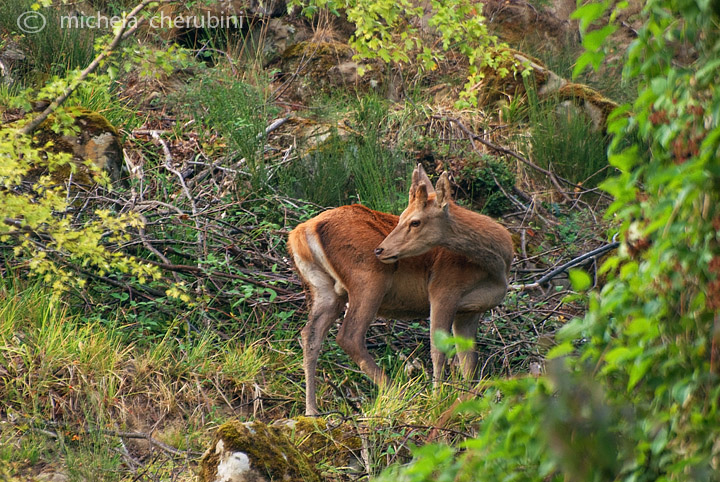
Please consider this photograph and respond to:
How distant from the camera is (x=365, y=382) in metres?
6.63

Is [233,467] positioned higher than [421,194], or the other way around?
[421,194]

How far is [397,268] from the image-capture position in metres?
6.49

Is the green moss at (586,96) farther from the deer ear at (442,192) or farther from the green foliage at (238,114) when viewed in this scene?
the deer ear at (442,192)

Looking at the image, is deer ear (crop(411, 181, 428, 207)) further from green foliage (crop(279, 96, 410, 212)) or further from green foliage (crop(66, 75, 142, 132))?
green foliage (crop(66, 75, 142, 132))

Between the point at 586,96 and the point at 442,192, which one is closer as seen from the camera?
the point at 442,192

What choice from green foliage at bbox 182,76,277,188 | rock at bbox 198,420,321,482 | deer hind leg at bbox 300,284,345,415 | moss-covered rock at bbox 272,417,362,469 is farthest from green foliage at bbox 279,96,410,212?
rock at bbox 198,420,321,482

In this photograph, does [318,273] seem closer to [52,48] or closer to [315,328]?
[315,328]

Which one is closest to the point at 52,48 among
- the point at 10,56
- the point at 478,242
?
the point at 10,56

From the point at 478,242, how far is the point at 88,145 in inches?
170

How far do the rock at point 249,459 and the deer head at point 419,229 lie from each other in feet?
7.23

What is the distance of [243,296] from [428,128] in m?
4.61

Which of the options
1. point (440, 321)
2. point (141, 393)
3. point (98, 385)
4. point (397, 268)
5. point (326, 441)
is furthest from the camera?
point (397, 268)

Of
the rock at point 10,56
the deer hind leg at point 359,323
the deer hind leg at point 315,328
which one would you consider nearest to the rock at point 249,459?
the deer hind leg at point 315,328

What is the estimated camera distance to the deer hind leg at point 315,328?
19.7 ft
